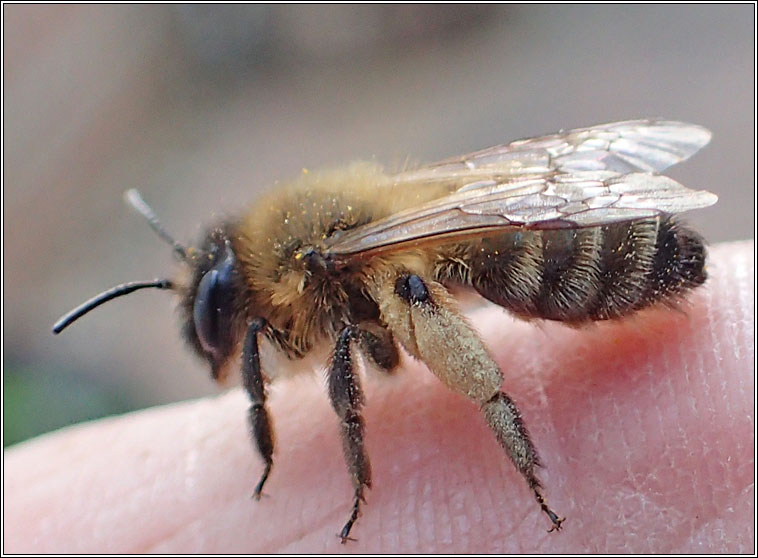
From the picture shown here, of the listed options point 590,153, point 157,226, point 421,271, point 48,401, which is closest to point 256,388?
point 421,271

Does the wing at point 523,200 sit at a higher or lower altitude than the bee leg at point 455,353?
higher

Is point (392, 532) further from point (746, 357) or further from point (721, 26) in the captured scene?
point (721, 26)

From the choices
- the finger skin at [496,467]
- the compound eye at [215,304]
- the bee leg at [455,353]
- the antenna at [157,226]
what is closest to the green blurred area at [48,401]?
the finger skin at [496,467]

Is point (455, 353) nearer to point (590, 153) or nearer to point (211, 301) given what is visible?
point (211, 301)

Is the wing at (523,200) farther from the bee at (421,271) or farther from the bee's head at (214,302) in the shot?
the bee's head at (214,302)

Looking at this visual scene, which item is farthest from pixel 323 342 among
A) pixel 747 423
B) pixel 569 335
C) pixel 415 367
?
pixel 747 423

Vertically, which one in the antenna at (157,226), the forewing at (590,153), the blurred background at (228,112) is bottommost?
the blurred background at (228,112)

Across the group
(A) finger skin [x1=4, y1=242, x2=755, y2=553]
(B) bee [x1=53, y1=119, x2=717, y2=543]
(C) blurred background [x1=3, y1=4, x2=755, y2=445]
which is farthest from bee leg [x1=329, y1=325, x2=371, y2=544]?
(C) blurred background [x1=3, y1=4, x2=755, y2=445]
